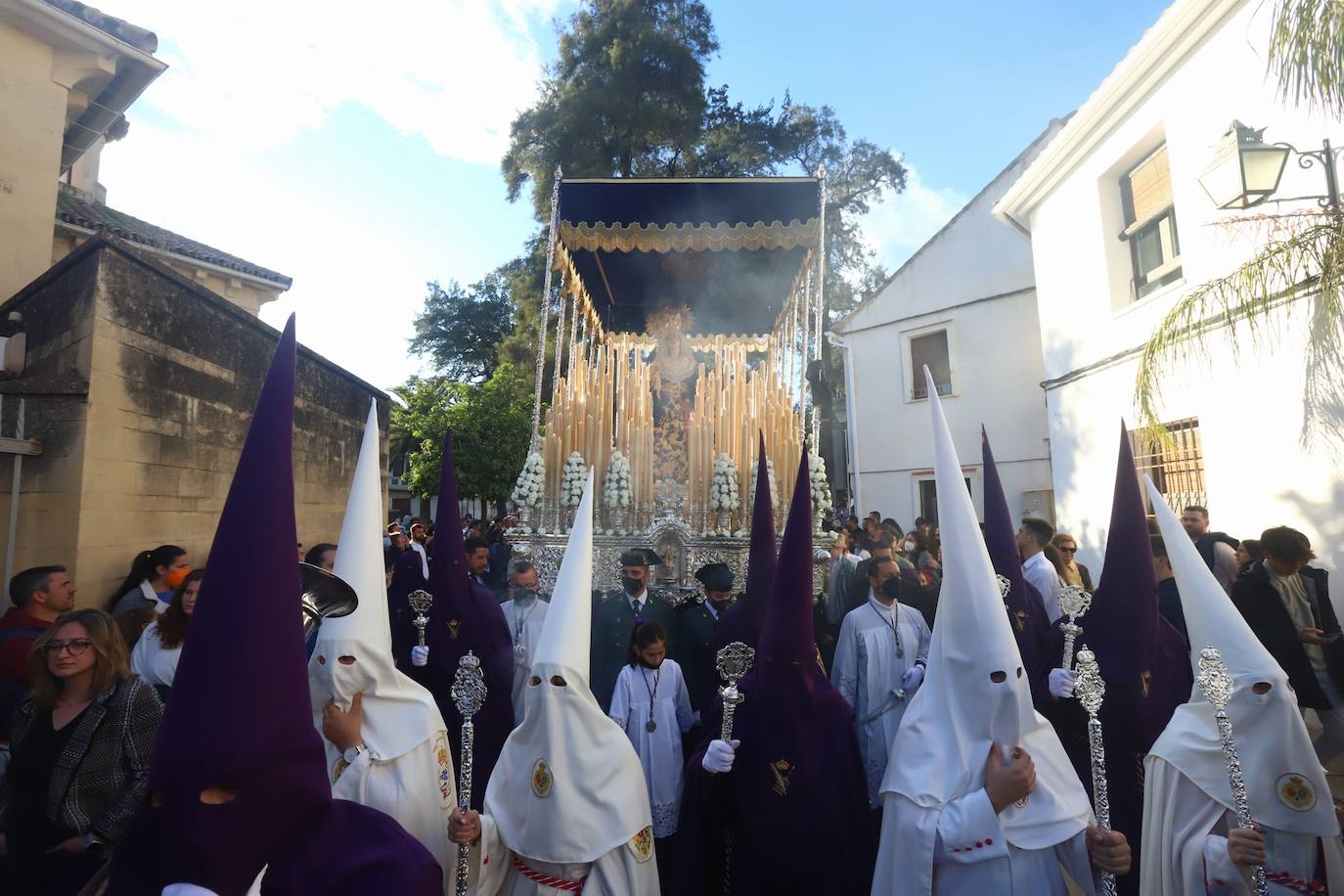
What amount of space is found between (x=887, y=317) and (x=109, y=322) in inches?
511

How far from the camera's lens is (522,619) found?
5695mm

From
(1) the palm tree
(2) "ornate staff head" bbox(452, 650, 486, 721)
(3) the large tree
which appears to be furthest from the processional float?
(3) the large tree

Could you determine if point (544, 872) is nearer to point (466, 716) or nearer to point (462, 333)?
point (466, 716)

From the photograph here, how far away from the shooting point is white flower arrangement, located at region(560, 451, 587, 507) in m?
7.12

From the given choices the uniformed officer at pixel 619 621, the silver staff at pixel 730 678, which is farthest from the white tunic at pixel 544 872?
the uniformed officer at pixel 619 621

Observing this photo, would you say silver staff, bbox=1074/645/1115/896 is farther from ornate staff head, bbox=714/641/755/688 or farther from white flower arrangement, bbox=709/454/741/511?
white flower arrangement, bbox=709/454/741/511

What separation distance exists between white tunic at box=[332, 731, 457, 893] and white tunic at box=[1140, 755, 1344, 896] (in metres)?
2.39

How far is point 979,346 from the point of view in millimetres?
13414

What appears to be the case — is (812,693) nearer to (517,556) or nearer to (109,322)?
(517,556)

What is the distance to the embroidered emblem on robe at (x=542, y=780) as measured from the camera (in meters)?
2.49

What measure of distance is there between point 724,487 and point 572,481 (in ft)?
4.90

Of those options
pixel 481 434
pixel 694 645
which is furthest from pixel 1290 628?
pixel 481 434

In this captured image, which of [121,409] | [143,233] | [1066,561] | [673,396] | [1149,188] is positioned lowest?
[1066,561]

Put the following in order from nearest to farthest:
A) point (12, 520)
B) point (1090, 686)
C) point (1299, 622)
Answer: point (1090, 686)
point (1299, 622)
point (12, 520)
